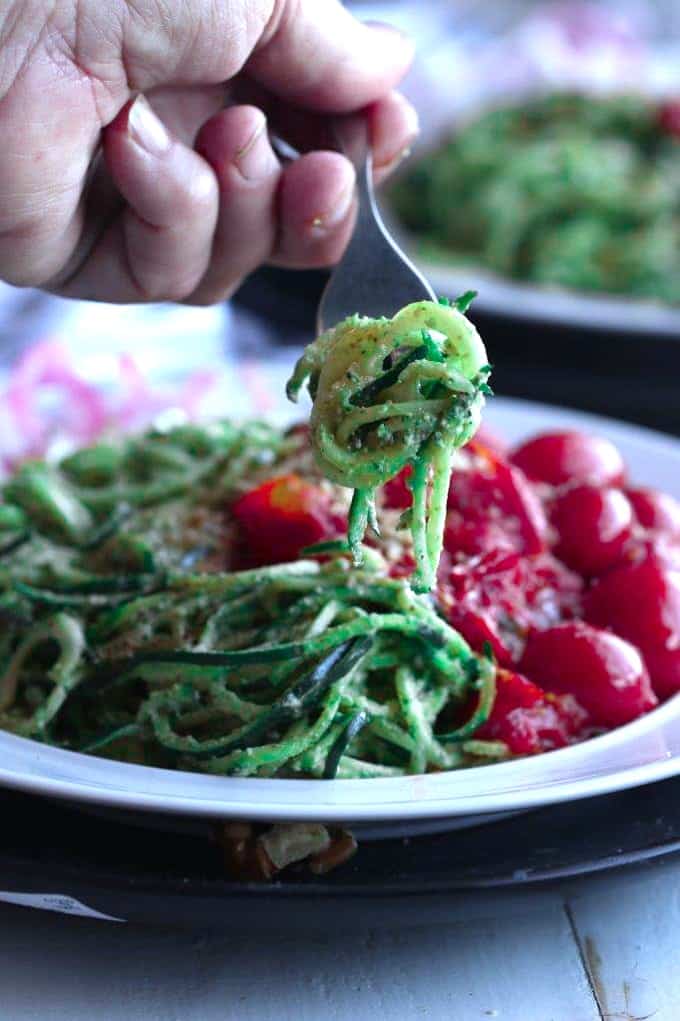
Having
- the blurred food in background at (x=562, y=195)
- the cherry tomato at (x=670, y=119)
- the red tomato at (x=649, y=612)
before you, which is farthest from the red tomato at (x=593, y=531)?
the cherry tomato at (x=670, y=119)

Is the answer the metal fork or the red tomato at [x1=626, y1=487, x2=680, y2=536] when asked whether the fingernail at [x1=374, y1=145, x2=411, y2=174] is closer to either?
the metal fork

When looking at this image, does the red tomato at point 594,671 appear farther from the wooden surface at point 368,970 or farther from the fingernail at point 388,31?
the fingernail at point 388,31

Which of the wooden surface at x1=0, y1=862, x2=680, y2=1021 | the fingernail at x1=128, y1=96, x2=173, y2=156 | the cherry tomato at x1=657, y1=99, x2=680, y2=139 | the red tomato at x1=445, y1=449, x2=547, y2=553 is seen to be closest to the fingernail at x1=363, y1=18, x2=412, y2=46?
the fingernail at x1=128, y1=96, x2=173, y2=156

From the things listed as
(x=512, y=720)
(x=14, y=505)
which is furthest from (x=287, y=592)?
(x=14, y=505)

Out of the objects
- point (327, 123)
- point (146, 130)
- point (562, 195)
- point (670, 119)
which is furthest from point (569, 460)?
point (670, 119)

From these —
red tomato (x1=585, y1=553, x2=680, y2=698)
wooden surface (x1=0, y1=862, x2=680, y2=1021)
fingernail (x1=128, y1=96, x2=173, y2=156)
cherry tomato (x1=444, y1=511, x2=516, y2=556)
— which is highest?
fingernail (x1=128, y1=96, x2=173, y2=156)
